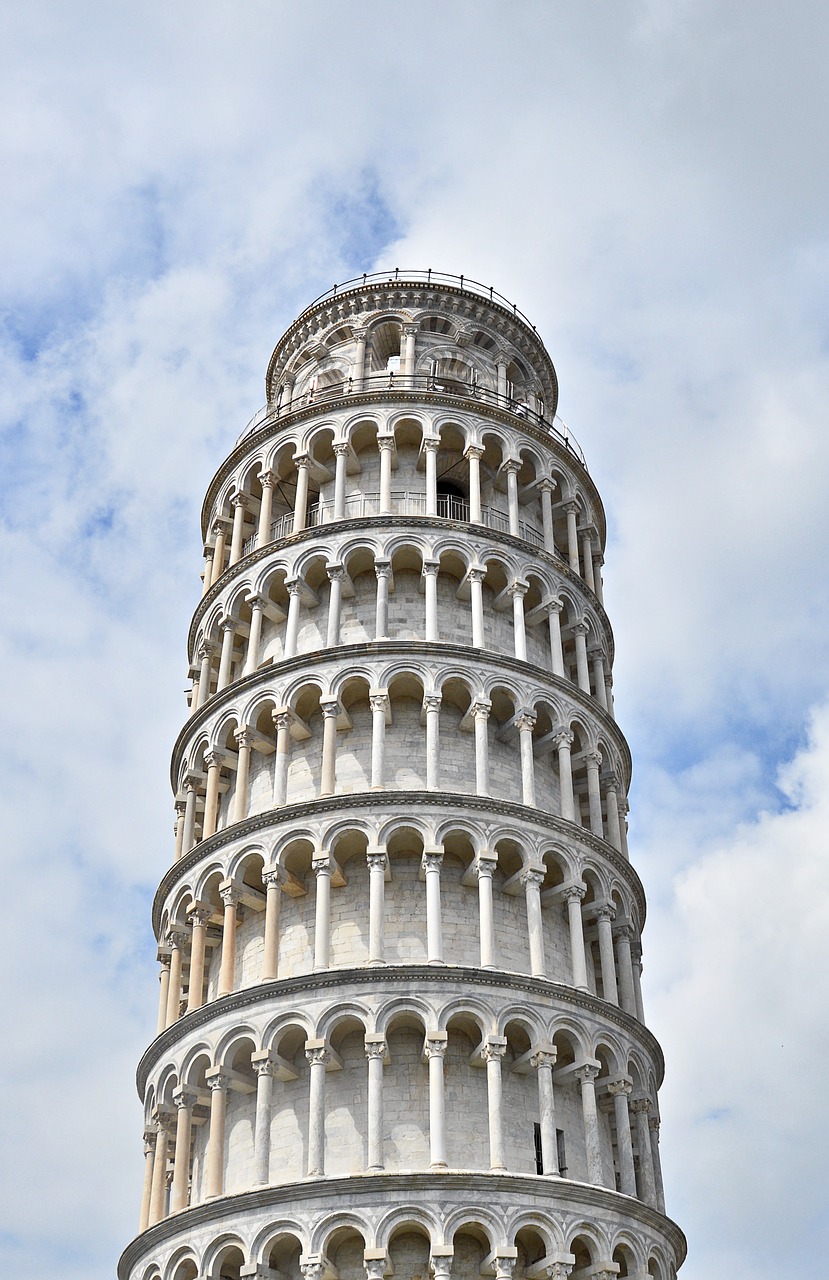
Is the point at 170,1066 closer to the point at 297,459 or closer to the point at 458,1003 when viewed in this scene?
the point at 458,1003

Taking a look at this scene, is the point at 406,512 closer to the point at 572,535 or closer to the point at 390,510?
the point at 390,510

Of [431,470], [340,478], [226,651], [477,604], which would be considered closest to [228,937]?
[226,651]

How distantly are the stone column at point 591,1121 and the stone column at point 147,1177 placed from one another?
359 inches

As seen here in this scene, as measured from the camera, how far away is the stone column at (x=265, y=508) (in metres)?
37.5

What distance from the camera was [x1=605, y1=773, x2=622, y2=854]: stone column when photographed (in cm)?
3488

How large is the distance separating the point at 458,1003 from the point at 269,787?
766 centimetres

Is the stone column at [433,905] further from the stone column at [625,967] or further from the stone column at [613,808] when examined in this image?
the stone column at [613,808]

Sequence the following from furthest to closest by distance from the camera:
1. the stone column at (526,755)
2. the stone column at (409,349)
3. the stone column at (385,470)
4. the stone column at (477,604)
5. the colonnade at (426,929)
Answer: the stone column at (409,349) < the stone column at (385,470) < the stone column at (477,604) < the stone column at (526,755) < the colonnade at (426,929)

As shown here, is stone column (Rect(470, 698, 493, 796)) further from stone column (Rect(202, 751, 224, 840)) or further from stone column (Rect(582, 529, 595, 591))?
stone column (Rect(582, 529, 595, 591))

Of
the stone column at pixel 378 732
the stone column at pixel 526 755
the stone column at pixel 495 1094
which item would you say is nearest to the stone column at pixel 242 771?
the stone column at pixel 378 732

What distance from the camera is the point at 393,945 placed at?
1180 inches

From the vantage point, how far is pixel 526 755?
108 feet

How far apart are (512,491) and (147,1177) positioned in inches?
728

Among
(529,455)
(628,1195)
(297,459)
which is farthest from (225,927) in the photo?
(529,455)
